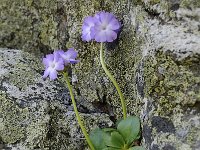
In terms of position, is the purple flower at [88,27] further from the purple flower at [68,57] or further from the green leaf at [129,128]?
the green leaf at [129,128]

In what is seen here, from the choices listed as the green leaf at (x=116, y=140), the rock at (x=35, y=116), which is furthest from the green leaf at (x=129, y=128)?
the rock at (x=35, y=116)

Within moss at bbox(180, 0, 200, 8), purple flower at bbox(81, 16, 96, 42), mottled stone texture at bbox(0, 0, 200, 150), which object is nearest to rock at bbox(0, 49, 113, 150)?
mottled stone texture at bbox(0, 0, 200, 150)

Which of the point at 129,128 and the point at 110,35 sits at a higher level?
the point at 110,35

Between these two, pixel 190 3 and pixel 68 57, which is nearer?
pixel 190 3

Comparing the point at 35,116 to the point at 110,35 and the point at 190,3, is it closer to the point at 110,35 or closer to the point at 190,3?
the point at 110,35

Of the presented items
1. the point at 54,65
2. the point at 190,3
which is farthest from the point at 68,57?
the point at 190,3

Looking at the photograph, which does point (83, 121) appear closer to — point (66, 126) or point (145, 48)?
point (66, 126)

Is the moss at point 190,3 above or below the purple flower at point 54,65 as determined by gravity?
above

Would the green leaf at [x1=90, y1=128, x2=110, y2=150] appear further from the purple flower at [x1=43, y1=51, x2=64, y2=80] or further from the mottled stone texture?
the purple flower at [x1=43, y1=51, x2=64, y2=80]
